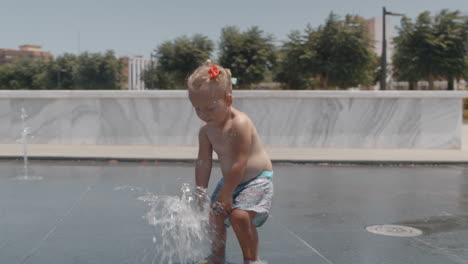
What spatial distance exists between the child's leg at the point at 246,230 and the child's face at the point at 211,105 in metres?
0.65

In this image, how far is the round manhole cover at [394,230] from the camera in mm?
5492

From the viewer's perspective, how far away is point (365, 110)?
15.2 meters

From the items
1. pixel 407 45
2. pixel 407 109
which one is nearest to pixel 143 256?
pixel 407 109

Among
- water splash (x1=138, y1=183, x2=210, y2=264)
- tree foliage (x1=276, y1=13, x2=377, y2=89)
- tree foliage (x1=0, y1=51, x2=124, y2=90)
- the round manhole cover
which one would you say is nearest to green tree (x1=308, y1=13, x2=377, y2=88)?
tree foliage (x1=276, y1=13, x2=377, y2=89)

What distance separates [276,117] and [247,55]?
28541 millimetres

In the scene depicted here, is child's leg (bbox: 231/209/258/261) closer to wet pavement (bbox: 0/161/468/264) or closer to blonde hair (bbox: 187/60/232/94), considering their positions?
wet pavement (bbox: 0/161/468/264)

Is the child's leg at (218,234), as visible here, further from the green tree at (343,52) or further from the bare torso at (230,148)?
the green tree at (343,52)

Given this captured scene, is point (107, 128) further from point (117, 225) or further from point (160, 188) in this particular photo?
point (117, 225)

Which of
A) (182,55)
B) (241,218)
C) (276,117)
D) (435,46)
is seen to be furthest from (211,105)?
(182,55)

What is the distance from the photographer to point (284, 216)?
633 cm

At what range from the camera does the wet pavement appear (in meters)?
4.68

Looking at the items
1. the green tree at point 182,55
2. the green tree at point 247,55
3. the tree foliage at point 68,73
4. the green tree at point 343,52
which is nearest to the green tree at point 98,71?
the tree foliage at point 68,73

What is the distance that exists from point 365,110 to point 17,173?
944cm

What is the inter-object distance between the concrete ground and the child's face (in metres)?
8.82
